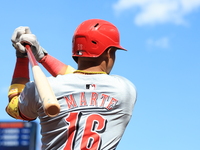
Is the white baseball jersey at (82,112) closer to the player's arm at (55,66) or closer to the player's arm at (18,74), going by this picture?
the player's arm at (18,74)

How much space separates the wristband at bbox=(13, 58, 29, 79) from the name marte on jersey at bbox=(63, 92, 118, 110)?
82cm

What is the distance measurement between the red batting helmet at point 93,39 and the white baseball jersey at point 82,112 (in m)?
0.32

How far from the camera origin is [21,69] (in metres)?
5.80

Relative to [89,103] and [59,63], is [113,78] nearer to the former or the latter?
[89,103]

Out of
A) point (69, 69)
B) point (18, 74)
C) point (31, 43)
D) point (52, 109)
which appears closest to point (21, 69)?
point (18, 74)

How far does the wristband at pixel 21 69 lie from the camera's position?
5.78 m

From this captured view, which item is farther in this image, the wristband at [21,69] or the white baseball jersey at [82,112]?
the wristband at [21,69]

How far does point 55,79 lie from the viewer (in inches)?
207

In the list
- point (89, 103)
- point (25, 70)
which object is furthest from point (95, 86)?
point (25, 70)

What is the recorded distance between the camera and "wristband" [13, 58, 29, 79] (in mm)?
5781

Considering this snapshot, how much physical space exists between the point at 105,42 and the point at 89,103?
2.47 ft

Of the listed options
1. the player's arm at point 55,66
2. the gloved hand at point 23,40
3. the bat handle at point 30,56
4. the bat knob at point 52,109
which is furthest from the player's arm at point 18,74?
the bat knob at point 52,109

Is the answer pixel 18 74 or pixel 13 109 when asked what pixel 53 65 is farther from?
pixel 13 109

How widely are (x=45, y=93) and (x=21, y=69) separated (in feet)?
4.95
